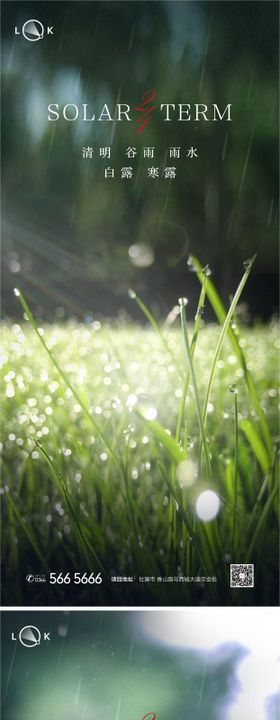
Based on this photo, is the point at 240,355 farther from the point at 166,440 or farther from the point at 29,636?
the point at 29,636

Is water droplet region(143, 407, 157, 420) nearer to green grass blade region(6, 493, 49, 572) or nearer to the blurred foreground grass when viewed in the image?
the blurred foreground grass

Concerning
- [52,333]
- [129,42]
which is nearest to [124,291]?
[52,333]

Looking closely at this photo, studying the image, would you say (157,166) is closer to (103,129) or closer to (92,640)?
(103,129)

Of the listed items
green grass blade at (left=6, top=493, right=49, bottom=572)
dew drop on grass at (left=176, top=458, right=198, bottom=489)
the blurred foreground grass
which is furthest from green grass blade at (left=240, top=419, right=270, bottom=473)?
green grass blade at (left=6, top=493, right=49, bottom=572)

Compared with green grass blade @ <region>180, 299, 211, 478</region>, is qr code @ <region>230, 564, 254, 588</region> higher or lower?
lower

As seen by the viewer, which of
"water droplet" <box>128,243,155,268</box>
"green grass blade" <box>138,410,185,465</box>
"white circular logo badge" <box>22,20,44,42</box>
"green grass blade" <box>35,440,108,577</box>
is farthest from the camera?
"water droplet" <box>128,243,155,268</box>

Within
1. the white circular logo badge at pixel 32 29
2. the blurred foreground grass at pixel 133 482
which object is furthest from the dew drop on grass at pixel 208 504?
the white circular logo badge at pixel 32 29

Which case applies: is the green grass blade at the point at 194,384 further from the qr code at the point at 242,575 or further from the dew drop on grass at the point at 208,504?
the qr code at the point at 242,575
